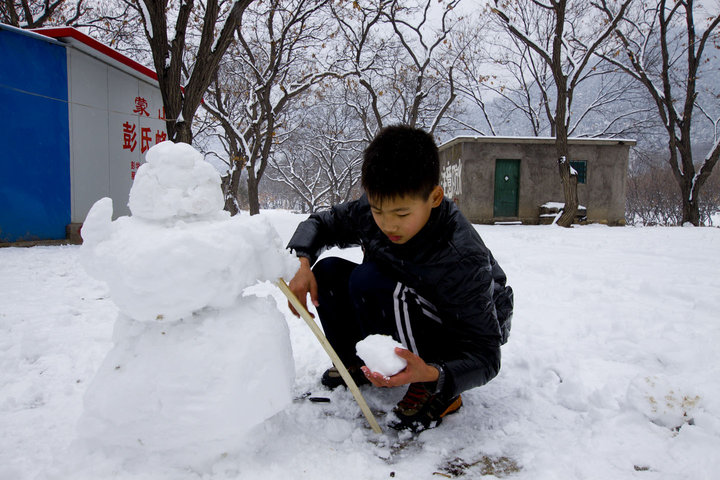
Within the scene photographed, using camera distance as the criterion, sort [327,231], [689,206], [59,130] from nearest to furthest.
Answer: [327,231]
[59,130]
[689,206]

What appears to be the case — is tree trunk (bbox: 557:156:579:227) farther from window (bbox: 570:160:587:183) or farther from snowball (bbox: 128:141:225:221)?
snowball (bbox: 128:141:225:221)

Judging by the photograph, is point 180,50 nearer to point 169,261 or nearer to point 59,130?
point 59,130

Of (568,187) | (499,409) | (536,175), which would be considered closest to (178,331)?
(499,409)

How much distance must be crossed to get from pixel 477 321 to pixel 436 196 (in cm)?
47

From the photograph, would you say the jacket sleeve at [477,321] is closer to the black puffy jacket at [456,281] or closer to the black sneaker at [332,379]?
the black puffy jacket at [456,281]

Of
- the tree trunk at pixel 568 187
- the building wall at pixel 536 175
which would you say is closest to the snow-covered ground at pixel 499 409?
the tree trunk at pixel 568 187

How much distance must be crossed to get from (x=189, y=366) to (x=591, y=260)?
4.48 metres

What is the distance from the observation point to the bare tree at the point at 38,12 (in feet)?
29.4

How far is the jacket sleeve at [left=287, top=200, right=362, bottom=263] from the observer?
1.81 meters

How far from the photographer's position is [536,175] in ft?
39.5

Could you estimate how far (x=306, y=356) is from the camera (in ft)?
6.68

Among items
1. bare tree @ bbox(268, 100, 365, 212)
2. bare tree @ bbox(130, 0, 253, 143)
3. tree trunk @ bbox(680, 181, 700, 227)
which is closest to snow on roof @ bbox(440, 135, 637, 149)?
tree trunk @ bbox(680, 181, 700, 227)

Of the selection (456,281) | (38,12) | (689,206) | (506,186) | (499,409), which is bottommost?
(499,409)

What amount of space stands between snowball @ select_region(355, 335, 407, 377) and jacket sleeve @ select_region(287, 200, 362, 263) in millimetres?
670
